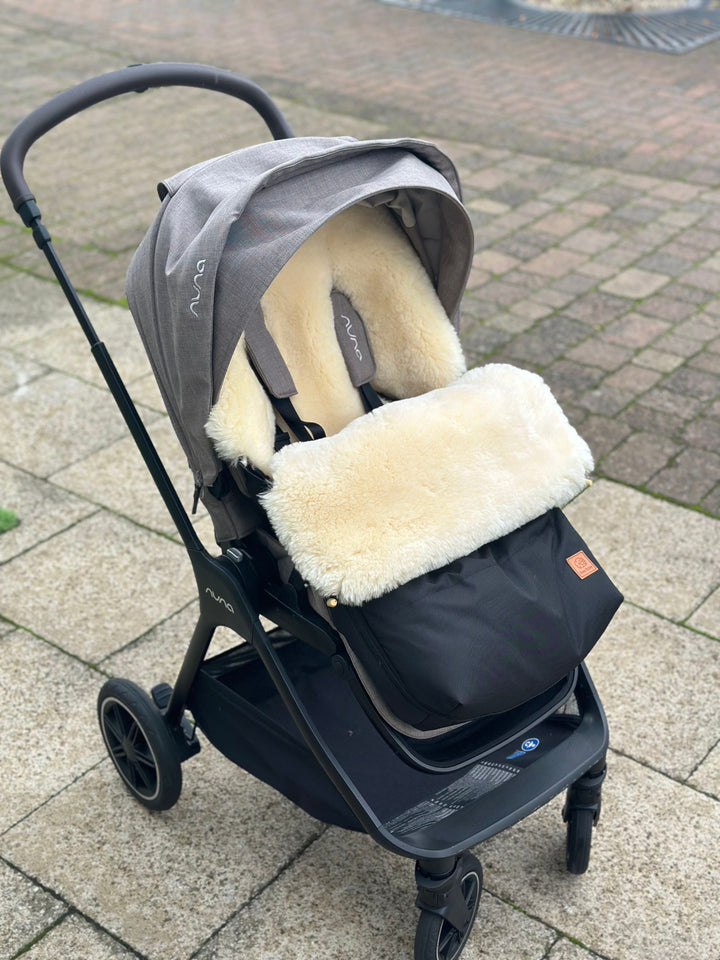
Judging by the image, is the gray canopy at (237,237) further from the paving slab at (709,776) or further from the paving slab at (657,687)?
the paving slab at (709,776)

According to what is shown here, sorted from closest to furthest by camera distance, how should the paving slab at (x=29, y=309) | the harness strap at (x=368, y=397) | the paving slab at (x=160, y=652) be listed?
A: 1. the harness strap at (x=368, y=397)
2. the paving slab at (x=160, y=652)
3. the paving slab at (x=29, y=309)

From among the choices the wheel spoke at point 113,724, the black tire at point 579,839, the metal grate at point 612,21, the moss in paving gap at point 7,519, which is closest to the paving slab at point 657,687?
the black tire at point 579,839

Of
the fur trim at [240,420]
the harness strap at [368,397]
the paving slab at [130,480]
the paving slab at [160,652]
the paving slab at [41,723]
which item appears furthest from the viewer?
the paving slab at [130,480]

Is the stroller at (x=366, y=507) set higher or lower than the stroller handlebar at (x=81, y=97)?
lower

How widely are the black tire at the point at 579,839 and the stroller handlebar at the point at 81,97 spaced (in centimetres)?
198

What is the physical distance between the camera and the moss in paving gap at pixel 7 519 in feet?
13.4

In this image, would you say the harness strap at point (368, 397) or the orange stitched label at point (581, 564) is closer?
the orange stitched label at point (581, 564)

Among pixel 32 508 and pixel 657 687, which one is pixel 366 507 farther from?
pixel 32 508

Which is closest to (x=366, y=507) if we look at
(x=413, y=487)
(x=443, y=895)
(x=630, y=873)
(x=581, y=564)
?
(x=413, y=487)

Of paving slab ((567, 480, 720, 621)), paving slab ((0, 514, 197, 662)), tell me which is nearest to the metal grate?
paving slab ((567, 480, 720, 621))

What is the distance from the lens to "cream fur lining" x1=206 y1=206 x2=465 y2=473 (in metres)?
2.66

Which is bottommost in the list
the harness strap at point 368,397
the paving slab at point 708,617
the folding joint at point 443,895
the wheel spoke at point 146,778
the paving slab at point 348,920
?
the paving slab at point 348,920

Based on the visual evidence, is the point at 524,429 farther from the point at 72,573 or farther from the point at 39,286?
the point at 39,286

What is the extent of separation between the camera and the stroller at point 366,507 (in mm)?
2240
